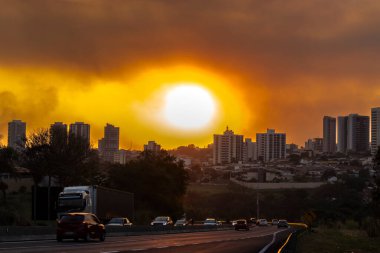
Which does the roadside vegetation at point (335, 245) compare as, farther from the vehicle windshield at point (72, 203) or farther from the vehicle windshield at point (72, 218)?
the vehicle windshield at point (72, 203)

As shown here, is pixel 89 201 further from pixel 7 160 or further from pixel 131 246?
pixel 7 160

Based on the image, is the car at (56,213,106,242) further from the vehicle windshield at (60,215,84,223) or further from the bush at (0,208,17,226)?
the bush at (0,208,17,226)

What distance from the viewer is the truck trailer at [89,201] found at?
53.4 meters

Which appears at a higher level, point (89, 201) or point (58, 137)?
point (58, 137)

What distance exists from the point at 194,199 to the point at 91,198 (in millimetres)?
130375

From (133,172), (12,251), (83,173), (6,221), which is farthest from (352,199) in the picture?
(12,251)

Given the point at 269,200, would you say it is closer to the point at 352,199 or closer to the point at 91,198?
the point at 352,199

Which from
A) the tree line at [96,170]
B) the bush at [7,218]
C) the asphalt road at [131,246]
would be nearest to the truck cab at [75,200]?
the bush at [7,218]

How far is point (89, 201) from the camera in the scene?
54.6 m

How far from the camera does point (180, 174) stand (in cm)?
12319

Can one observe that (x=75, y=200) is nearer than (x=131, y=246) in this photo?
No

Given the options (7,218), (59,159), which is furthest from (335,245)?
(59,159)

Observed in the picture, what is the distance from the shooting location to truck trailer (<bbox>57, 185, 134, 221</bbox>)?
53384 millimetres

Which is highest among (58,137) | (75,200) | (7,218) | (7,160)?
(58,137)
